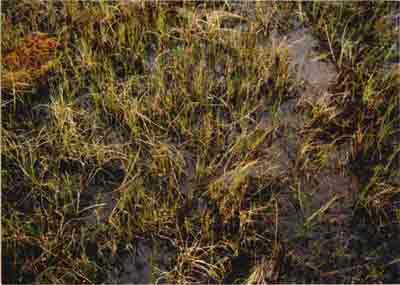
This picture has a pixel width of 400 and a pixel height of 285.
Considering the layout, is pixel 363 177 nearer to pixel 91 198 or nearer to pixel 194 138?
pixel 194 138

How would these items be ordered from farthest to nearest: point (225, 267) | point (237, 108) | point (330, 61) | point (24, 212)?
1. point (330, 61)
2. point (237, 108)
3. point (24, 212)
4. point (225, 267)

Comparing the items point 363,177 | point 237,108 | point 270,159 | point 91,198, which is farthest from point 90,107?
point 363,177

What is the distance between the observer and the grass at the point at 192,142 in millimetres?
2164

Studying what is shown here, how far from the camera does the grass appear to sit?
2.16 m

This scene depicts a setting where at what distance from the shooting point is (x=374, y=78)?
2756mm

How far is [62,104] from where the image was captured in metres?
2.56

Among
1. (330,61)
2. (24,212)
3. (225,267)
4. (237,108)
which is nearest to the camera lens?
(225,267)

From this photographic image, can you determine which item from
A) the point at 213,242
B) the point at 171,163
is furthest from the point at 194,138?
the point at 213,242

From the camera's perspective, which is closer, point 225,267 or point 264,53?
point 225,267

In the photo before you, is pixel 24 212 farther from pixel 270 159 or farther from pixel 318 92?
pixel 318 92

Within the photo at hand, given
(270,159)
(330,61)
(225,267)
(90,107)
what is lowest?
(225,267)

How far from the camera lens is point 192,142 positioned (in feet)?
8.29

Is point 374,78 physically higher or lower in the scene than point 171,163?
higher

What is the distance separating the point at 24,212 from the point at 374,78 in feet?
6.47
